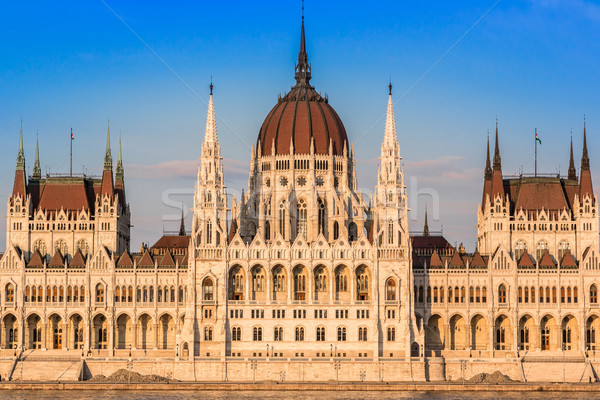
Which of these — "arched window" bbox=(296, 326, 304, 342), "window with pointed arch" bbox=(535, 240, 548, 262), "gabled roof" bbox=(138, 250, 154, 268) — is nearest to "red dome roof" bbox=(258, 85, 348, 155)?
"gabled roof" bbox=(138, 250, 154, 268)

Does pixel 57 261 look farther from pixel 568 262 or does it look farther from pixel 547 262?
pixel 568 262

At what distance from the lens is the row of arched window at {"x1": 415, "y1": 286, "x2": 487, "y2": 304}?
573ft

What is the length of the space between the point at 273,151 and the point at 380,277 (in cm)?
2300

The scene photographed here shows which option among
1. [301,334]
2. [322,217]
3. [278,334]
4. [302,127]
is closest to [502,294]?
[322,217]

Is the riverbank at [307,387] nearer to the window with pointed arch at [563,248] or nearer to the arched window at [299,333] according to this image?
the arched window at [299,333]

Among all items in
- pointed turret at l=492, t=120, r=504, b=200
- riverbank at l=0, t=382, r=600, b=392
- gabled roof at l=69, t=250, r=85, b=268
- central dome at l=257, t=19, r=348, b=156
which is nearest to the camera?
riverbank at l=0, t=382, r=600, b=392

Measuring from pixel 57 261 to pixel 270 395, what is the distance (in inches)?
1417

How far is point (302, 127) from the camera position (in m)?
184

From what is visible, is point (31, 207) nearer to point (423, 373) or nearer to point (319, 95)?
point (319, 95)

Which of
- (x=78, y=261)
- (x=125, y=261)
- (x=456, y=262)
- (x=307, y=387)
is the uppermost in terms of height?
(x=78, y=261)

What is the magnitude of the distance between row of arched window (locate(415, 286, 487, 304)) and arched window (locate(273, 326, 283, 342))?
16406 millimetres

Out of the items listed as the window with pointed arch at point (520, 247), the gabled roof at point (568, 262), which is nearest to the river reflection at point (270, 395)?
the gabled roof at point (568, 262)

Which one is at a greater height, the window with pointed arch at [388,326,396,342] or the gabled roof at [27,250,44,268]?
the gabled roof at [27,250,44,268]

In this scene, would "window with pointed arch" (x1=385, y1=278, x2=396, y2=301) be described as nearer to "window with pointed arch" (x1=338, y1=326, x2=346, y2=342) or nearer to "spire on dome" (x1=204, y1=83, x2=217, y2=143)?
"window with pointed arch" (x1=338, y1=326, x2=346, y2=342)
